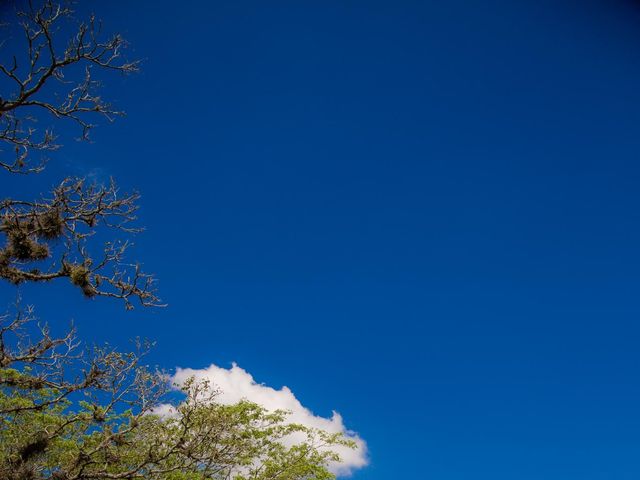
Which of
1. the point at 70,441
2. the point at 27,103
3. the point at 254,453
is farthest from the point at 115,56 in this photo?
the point at 254,453

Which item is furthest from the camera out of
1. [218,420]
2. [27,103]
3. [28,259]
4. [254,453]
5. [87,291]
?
[254,453]

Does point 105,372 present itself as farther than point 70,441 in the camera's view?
No

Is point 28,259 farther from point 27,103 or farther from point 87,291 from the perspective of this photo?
point 27,103

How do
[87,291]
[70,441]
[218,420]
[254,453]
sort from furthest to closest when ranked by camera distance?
1. [254,453]
2. [70,441]
3. [218,420]
4. [87,291]

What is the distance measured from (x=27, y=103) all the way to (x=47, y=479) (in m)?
8.04

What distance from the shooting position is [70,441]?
16859 mm

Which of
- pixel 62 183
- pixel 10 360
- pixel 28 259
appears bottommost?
pixel 10 360

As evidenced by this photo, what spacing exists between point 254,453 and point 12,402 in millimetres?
10010

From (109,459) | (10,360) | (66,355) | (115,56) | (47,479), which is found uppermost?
(115,56)

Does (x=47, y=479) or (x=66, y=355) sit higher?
(x=66, y=355)

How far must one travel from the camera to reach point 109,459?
32.7 feet

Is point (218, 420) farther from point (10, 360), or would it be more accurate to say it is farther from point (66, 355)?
point (10, 360)

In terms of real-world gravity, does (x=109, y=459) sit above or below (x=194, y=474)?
below

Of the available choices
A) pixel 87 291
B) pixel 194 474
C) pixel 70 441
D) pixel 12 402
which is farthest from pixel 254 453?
pixel 87 291
